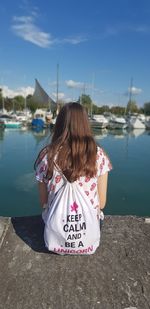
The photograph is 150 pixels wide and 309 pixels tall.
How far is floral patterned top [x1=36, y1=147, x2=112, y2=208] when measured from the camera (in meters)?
2.08

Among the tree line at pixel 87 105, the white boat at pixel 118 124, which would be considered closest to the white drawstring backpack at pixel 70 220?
the white boat at pixel 118 124

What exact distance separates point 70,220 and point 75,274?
0.35 meters

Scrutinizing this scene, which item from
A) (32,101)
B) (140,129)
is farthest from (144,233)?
(32,101)

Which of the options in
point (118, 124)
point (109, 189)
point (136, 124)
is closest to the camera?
point (109, 189)

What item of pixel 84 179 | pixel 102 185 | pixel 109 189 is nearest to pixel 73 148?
pixel 84 179

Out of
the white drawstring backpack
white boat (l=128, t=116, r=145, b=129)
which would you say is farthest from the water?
white boat (l=128, t=116, r=145, b=129)

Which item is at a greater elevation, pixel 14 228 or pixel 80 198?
pixel 80 198

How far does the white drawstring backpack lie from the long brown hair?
0.33 feet

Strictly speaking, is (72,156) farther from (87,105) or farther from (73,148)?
(87,105)

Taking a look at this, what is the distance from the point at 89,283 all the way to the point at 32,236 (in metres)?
0.74

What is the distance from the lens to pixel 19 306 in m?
1.72

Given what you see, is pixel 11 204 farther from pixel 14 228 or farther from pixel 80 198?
pixel 80 198

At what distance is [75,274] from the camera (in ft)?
6.56

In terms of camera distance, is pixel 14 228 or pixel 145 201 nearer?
pixel 14 228
